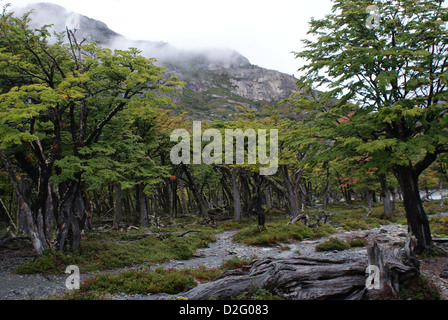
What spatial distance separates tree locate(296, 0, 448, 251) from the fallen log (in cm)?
334

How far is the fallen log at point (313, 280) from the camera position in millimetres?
6629

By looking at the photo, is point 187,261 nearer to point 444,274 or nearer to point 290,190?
point 444,274

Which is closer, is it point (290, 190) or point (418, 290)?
point (418, 290)

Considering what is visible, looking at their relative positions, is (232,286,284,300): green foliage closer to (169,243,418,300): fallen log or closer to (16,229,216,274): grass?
(169,243,418,300): fallen log

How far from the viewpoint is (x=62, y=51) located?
12508 millimetres

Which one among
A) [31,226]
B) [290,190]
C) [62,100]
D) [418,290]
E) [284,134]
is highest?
[62,100]

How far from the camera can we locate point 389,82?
31.0 ft

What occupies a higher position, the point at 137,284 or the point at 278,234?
the point at 137,284

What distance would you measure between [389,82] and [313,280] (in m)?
7.42

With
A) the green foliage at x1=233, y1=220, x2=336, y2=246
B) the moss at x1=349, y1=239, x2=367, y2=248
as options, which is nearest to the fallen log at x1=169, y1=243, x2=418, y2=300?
the moss at x1=349, y1=239, x2=367, y2=248

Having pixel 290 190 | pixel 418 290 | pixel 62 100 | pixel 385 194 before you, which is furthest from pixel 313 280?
pixel 385 194

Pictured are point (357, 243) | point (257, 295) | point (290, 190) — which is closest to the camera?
point (257, 295)
